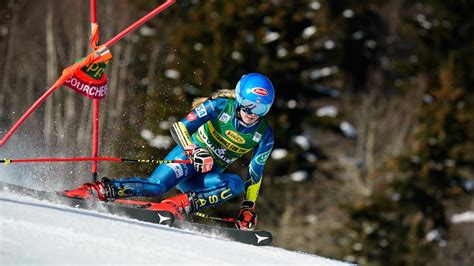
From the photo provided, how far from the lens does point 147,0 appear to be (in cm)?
3594

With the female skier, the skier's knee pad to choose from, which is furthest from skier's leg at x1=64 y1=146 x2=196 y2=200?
the skier's knee pad

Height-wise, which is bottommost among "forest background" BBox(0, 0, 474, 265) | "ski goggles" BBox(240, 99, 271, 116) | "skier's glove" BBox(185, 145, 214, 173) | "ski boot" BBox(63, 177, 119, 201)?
"forest background" BBox(0, 0, 474, 265)

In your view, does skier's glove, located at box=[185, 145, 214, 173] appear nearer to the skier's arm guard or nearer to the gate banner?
the skier's arm guard

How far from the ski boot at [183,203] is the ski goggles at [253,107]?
0.93 m

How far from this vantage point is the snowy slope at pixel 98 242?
8.09 meters

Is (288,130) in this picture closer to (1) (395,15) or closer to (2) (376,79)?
(2) (376,79)

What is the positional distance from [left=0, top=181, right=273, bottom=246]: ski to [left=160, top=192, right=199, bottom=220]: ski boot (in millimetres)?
94

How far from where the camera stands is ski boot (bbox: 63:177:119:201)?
11008mm

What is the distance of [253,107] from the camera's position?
11312 mm

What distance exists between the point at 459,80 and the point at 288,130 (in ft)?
25.7

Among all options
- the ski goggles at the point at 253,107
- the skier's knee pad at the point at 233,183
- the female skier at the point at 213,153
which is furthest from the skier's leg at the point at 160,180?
the ski goggles at the point at 253,107

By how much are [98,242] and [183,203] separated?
2891 millimetres

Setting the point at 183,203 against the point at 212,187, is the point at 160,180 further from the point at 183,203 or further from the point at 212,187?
the point at 212,187

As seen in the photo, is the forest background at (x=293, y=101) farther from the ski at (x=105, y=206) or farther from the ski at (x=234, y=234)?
the ski at (x=105, y=206)
